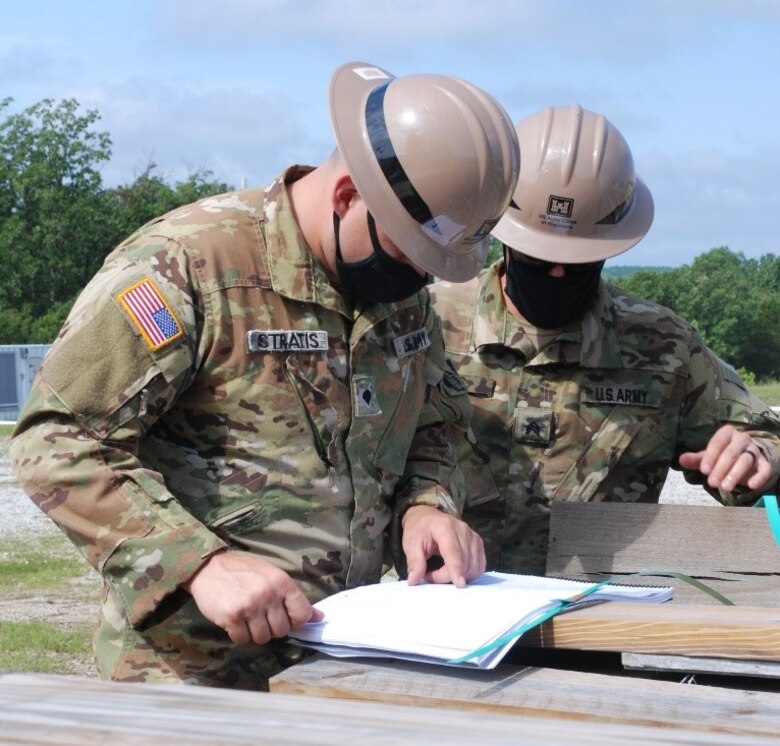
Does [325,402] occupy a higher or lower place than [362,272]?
lower

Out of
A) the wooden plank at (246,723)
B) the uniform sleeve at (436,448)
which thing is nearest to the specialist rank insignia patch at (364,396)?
the uniform sleeve at (436,448)

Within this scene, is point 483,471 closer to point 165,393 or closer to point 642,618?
point 165,393

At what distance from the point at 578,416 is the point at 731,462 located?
0.50 m

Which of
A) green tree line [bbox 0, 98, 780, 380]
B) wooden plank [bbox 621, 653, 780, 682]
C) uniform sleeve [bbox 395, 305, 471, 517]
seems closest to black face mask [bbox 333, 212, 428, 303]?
uniform sleeve [bbox 395, 305, 471, 517]

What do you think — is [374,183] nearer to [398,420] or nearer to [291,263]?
[291,263]

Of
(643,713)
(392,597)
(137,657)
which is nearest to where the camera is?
(643,713)

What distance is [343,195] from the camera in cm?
243

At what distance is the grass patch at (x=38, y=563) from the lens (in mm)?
8484

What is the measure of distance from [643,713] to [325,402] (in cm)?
116

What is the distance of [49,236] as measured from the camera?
37.4m

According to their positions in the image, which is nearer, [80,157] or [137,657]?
[137,657]

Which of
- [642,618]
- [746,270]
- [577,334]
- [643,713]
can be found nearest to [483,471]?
[577,334]

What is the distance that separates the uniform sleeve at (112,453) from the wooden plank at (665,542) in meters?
0.96

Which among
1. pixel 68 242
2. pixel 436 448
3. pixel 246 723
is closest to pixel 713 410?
pixel 436 448
